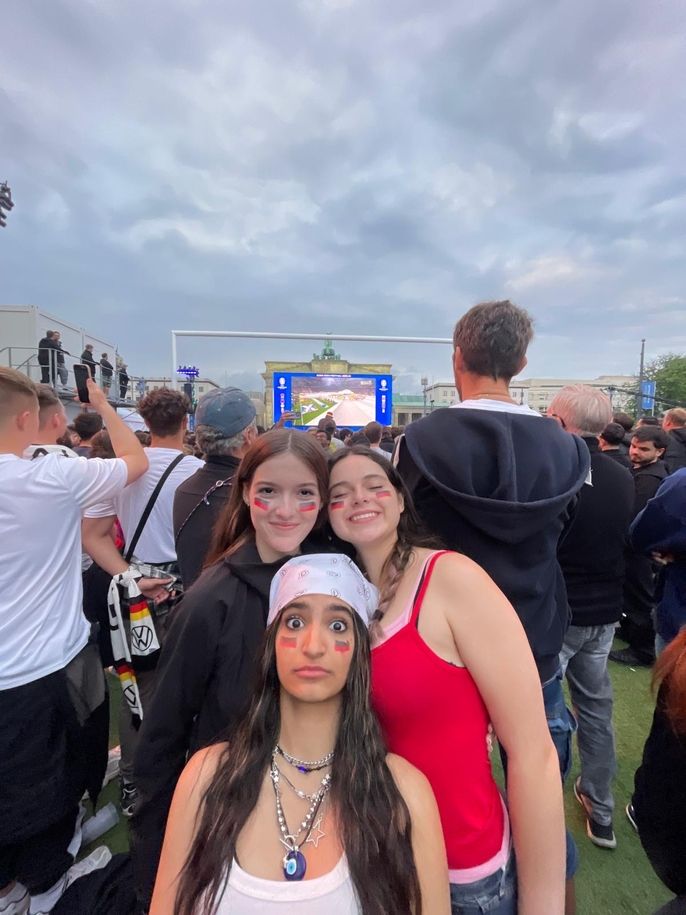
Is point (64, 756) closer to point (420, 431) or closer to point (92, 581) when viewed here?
point (92, 581)

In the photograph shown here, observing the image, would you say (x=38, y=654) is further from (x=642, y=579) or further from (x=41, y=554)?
(x=642, y=579)

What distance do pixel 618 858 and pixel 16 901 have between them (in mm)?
2961

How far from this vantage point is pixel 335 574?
3.92 feet

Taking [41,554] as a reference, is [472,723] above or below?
below

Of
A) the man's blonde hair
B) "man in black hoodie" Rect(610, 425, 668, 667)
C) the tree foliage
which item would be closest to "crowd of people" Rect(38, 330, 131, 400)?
the man's blonde hair

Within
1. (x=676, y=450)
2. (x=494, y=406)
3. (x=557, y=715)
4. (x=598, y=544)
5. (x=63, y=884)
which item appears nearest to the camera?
(x=494, y=406)

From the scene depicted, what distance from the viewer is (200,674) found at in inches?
54.7

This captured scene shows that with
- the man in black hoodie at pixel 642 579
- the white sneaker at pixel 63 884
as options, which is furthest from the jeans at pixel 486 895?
the man in black hoodie at pixel 642 579

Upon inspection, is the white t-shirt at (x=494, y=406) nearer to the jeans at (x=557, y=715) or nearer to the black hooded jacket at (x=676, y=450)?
the jeans at (x=557, y=715)

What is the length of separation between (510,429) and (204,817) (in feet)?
4.49

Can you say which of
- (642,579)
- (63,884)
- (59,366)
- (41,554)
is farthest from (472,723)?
(59,366)

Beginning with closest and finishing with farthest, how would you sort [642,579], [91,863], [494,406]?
1. [494,406]
2. [91,863]
3. [642,579]

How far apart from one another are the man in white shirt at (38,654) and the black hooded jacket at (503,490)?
1.50 metres

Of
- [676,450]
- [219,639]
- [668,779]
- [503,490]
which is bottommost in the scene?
[668,779]
